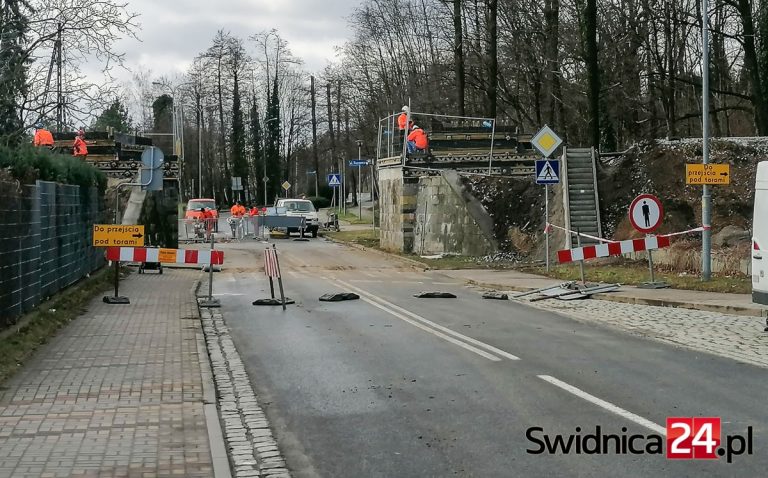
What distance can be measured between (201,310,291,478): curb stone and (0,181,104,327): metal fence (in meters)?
2.72

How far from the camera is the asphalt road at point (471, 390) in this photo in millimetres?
6457

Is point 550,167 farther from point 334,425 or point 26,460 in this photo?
point 26,460


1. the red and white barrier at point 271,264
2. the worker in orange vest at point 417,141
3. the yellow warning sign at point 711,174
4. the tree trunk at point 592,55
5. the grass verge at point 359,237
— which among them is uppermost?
the tree trunk at point 592,55

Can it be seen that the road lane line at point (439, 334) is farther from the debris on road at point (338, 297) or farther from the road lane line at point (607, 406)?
the road lane line at point (607, 406)

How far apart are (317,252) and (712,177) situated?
819 inches

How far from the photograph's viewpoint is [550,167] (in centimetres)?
2256

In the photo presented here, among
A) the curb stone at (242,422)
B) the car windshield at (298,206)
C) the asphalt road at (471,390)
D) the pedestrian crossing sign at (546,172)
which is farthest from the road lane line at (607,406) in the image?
the car windshield at (298,206)

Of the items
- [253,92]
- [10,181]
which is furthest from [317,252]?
[253,92]

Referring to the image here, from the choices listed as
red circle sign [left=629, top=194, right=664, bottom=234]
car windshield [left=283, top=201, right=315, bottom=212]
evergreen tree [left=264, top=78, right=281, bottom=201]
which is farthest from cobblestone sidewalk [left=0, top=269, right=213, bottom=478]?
evergreen tree [left=264, top=78, right=281, bottom=201]

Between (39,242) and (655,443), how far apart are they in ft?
34.2

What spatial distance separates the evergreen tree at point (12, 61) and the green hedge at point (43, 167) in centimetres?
64

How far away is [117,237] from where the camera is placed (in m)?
17.6

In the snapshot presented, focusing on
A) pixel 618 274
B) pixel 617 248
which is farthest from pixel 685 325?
pixel 618 274

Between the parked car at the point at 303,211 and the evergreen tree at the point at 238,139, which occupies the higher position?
the evergreen tree at the point at 238,139
